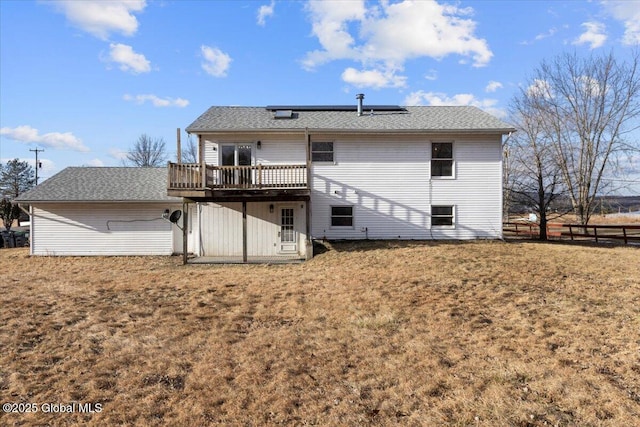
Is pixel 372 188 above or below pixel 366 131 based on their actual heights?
below

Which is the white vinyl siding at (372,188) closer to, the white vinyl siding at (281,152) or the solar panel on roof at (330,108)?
the white vinyl siding at (281,152)

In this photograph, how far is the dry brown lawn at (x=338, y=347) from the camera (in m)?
3.89

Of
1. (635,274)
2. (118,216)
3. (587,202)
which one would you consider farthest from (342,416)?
(587,202)

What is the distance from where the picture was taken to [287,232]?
15539 mm

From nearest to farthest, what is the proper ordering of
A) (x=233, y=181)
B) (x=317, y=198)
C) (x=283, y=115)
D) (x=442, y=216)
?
(x=233, y=181) → (x=317, y=198) → (x=442, y=216) → (x=283, y=115)

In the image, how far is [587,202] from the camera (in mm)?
22250

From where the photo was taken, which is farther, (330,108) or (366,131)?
(330,108)

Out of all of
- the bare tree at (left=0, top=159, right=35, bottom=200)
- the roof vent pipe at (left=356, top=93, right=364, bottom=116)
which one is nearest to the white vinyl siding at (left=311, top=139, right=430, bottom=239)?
the roof vent pipe at (left=356, top=93, right=364, bottom=116)

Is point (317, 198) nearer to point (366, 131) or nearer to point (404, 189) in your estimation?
point (366, 131)

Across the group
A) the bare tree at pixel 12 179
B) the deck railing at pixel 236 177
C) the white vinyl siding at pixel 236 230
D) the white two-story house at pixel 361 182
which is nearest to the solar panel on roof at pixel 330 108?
the white two-story house at pixel 361 182

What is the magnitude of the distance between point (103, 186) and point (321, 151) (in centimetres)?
1058

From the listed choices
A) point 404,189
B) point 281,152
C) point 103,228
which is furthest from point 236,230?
point 404,189

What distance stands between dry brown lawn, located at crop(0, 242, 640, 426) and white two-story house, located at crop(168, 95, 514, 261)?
4.85 meters

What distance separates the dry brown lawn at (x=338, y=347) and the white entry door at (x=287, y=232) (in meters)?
4.63
